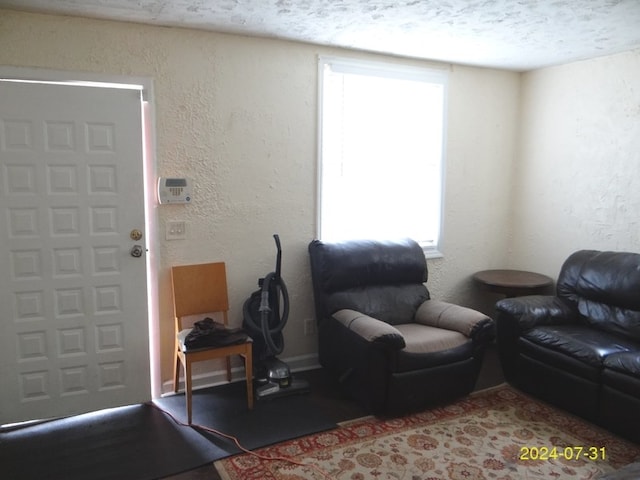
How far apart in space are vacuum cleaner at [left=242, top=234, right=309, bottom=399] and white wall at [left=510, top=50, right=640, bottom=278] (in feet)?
7.90

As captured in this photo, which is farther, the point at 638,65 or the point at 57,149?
the point at 638,65

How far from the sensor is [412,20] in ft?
9.09

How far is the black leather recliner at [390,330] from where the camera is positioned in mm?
2779

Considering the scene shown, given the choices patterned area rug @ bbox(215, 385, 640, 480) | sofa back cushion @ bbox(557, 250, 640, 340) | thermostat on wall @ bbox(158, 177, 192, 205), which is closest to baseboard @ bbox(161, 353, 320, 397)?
patterned area rug @ bbox(215, 385, 640, 480)

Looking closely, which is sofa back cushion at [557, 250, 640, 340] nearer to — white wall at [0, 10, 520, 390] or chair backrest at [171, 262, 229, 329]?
white wall at [0, 10, 520, 390]

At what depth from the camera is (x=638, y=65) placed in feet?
10.8

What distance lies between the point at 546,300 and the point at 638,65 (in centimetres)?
179

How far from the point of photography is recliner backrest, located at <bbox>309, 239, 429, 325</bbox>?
328 cm

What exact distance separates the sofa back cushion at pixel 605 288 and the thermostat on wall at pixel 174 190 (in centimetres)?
283

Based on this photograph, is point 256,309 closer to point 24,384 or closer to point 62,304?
point 62,304

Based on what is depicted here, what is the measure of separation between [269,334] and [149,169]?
1322mm

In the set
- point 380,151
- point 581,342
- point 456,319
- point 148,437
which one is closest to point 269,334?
point 148,437

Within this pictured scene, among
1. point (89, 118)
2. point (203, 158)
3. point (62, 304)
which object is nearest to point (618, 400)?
point (203, 158)

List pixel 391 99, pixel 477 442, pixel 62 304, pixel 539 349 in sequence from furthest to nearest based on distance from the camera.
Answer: pixel 391 99, pixel 539 349, pixel 62 304, pixel 477 442
